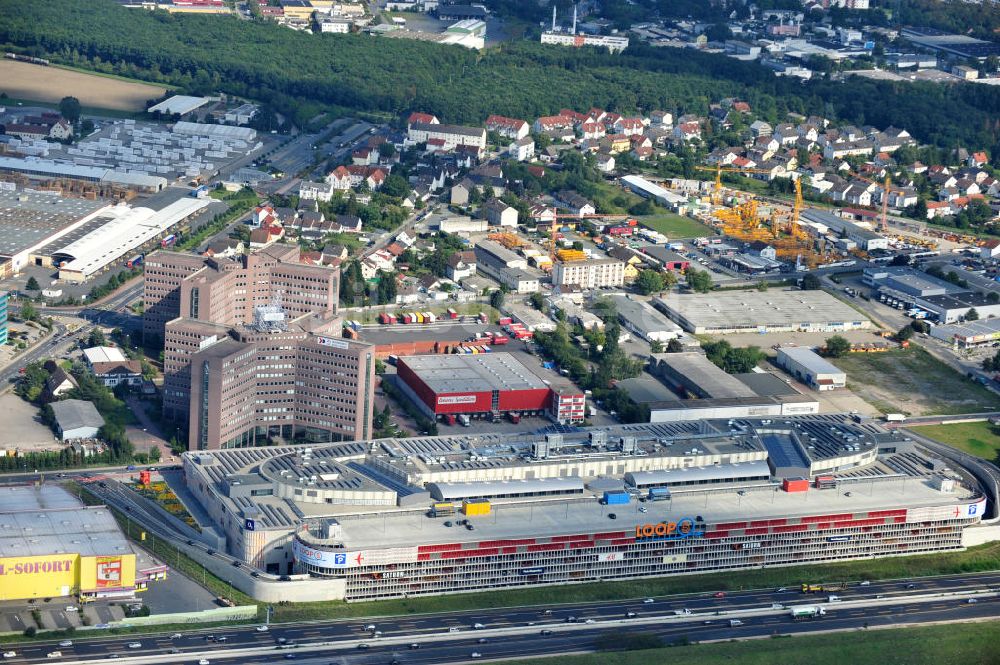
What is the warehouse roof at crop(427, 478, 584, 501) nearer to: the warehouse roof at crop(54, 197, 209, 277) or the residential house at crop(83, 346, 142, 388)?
the residential house at crop(83, 346, 142, 388)

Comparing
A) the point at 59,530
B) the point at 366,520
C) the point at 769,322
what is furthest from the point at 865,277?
the point at 59,530

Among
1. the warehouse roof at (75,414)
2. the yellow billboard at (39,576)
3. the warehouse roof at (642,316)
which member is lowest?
the yellow billboard at (39,576)

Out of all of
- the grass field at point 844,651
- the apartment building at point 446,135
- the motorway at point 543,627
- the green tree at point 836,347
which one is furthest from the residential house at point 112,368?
the apartment building at point 446,135

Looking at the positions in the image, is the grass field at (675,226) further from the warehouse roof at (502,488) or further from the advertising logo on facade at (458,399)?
the warehouse roof at (502,488)

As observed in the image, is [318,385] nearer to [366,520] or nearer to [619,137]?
[366,520]

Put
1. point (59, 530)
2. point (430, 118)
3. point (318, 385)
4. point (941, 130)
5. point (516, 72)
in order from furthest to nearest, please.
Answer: point (516, 72), point (941, 130), point (430, 118), point (318, 385), point (59, 530)
